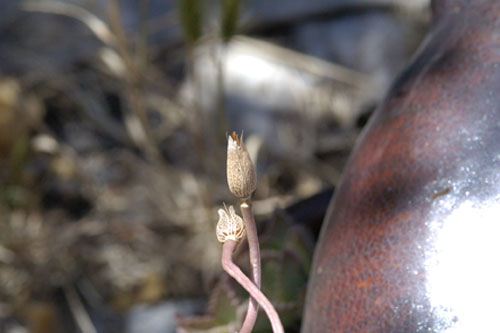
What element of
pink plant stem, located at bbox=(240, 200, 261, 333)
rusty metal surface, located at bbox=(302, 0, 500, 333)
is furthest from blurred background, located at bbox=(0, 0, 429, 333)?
pink plant stem, located at bbox=(240, 200, 261, 333)

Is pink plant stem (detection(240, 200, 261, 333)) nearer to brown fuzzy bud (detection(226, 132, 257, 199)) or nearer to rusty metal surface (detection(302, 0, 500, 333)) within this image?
brown fuzzy bud (detection(226, 132, 257, 199))

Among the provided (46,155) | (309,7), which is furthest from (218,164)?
(309,7)

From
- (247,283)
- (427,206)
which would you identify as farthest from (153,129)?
(247,283)

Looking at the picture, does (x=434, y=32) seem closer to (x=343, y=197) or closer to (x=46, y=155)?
(x=343, y=197)

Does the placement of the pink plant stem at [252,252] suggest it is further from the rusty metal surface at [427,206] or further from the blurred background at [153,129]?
the blurred background at [153,129]

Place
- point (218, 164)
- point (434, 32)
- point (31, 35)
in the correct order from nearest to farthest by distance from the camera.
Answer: point (434, 32) < point (218, 164) < point (31, 35)

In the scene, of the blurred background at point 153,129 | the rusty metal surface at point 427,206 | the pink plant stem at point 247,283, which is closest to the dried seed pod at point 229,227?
the pink plant stem at point 247,283
